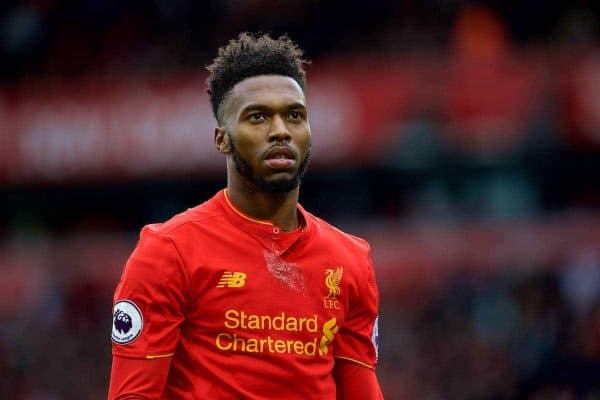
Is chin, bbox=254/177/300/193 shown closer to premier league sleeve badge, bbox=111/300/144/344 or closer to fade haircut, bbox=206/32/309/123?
fade haircut, bbox=206/32/309/123

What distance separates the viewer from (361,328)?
13.9 feet

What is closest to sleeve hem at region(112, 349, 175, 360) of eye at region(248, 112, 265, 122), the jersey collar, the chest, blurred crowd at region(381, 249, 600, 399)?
the chest

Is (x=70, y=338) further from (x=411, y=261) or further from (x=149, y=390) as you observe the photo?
(x=149, y=390)

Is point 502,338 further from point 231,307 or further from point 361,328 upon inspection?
point 231,307

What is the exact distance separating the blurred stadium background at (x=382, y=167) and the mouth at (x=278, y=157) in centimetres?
597

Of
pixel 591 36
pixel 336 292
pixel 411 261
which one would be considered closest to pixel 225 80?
pixel 336 292

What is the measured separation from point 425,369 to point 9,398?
444cm

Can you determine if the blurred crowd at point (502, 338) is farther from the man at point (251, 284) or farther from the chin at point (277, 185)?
the chin at point (277, 185)

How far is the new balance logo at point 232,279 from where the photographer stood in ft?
12.9

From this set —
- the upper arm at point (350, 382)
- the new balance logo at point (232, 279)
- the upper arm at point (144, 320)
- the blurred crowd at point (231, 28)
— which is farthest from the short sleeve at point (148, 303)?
the blurred crowd at point (231, 28)

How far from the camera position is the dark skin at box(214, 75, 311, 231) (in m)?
3.97

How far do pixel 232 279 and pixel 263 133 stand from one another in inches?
17.4

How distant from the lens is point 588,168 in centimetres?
1352

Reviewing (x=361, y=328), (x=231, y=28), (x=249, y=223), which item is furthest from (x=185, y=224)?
(x=231, y=28)
